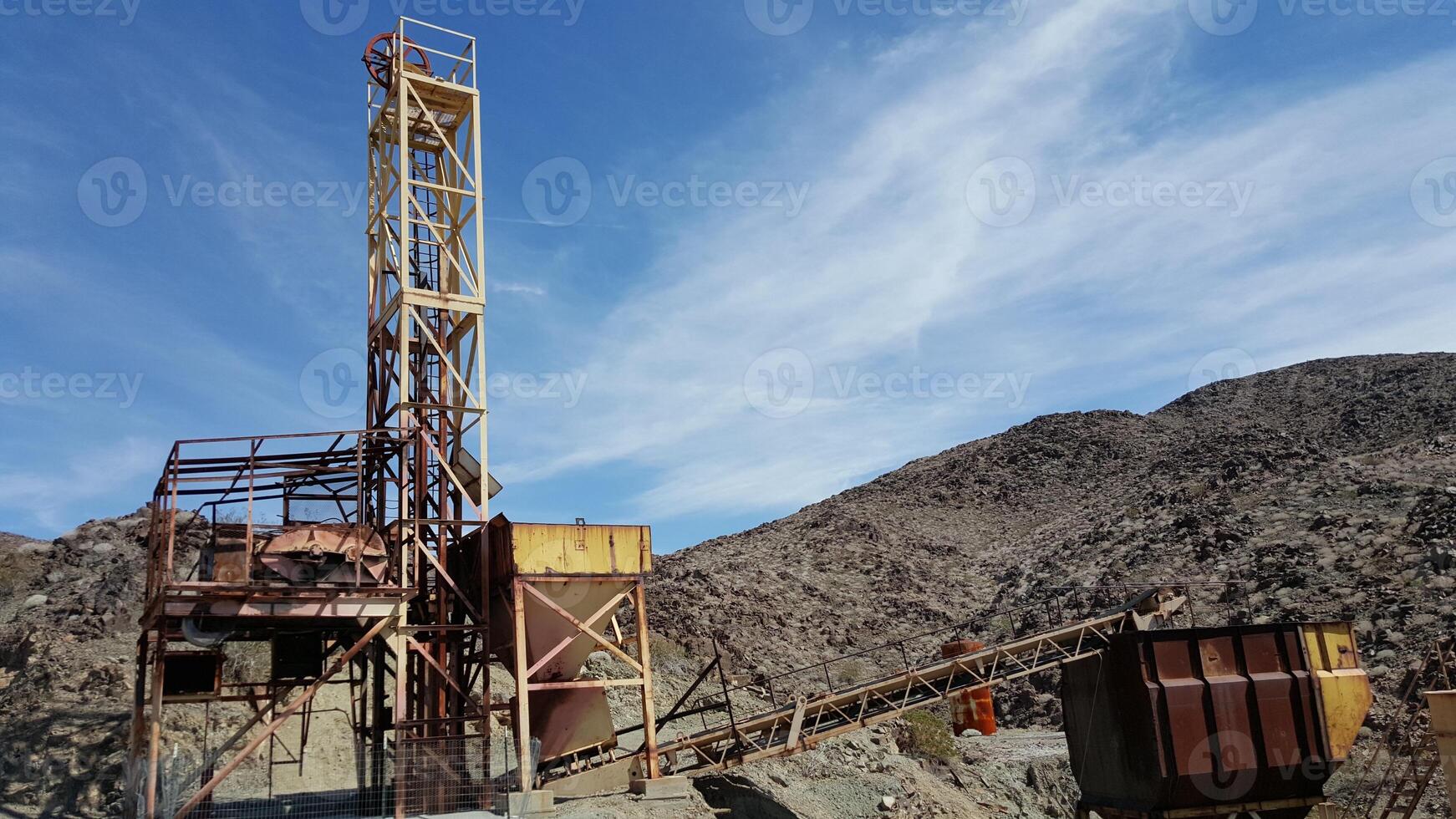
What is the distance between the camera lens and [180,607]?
51.8 feet

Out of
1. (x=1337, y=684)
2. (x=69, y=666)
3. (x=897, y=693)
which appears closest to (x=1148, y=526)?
(x=1337, y=684)

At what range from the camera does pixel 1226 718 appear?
1777 cm

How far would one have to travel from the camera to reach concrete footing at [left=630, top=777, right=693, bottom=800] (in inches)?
696

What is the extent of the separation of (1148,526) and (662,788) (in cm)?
3290

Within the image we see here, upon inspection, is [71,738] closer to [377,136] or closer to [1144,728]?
[377,136]

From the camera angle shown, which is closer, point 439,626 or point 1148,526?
point 439,626

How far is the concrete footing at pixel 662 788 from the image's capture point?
58.0 ft

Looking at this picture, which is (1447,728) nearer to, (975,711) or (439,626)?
(975,711)

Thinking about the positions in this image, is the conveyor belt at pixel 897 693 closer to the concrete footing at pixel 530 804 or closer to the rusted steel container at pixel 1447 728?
the concrete footing at pixel 530 804

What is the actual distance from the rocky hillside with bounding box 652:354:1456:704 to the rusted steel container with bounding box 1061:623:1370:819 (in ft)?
34.8

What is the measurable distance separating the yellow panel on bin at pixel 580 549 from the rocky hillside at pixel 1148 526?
58.0 feet
